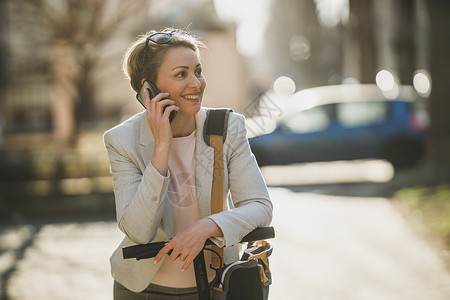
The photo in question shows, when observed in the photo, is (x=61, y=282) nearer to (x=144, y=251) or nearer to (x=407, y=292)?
(x=407, y=292)

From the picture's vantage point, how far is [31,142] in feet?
79.6

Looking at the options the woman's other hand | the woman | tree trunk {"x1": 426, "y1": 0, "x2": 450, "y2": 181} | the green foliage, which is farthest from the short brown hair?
tree trunk {"x1": 426, "y1": 0, "x2": 450, "y2": 181}

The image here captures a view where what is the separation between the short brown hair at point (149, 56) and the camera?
2.41 m

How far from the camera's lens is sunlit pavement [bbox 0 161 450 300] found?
5660mm

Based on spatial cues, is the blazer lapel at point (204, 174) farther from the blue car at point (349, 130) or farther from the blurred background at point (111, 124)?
the blue car at point (349, 130)

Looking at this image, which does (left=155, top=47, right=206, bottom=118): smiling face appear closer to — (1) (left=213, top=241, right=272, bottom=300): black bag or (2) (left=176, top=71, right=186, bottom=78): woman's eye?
(2) (left=176, top=71, right=186, bottom=78): woman's eye

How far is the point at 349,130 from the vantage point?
14062 mm

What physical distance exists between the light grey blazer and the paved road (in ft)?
10.5

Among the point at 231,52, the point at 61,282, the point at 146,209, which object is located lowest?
the point at 61,282

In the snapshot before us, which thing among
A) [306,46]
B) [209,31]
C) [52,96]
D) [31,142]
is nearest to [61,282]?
[31,142]

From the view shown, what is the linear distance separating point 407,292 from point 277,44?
63548 mm

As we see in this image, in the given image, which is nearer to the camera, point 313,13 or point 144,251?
point 144,251

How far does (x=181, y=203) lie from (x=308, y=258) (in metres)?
4.63

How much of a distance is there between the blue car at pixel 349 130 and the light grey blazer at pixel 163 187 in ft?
37.3
